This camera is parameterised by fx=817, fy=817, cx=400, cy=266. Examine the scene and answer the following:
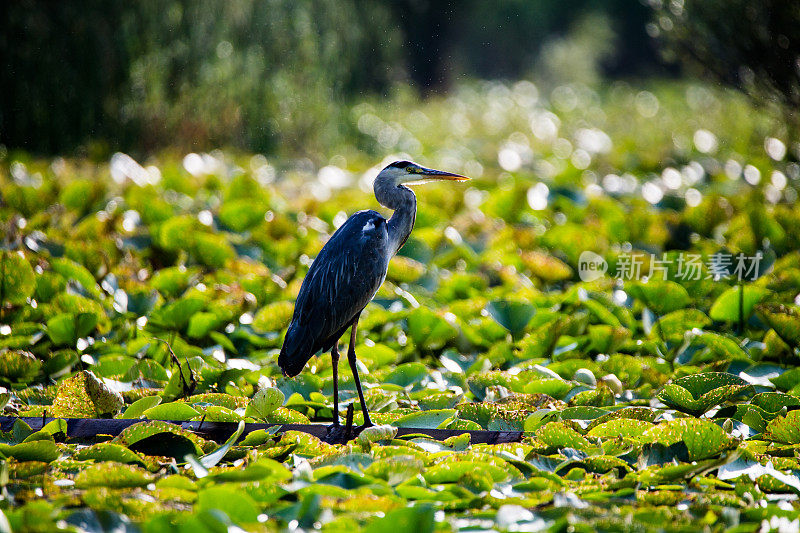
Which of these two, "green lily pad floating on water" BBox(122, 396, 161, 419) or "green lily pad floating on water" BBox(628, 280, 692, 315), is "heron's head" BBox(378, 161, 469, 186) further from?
"green lily pad floating on water" BBox(628, 280, 692, 315)

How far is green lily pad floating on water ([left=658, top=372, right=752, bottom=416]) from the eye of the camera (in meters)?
2.44

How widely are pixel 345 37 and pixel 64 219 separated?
223 inches

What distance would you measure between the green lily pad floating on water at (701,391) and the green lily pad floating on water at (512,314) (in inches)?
32.0

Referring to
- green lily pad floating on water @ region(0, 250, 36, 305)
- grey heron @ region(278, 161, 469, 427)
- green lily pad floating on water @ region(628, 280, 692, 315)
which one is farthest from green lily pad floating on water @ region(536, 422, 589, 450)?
green lily pad floating on water @ region(0, 250, 36, 305)

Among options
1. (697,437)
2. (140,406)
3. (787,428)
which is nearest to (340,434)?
(140,406)

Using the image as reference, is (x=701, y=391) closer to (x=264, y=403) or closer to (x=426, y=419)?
(x=426, y=419)

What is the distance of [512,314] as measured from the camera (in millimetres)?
3307

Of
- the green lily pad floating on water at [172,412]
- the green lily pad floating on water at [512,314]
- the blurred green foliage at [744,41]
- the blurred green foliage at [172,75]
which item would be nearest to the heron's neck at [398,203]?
the green lily pad floating on water at [512,314]

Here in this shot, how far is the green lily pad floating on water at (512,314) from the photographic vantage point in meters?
3.29

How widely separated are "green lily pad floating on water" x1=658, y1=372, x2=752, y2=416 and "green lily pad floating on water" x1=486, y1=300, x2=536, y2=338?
81 cm

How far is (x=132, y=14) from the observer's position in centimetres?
653

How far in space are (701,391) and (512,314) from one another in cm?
92

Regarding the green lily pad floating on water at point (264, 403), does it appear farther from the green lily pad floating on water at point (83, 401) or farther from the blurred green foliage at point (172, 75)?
the blurred green foliage at point (172, 75)

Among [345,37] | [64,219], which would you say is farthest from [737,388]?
[345,37]
